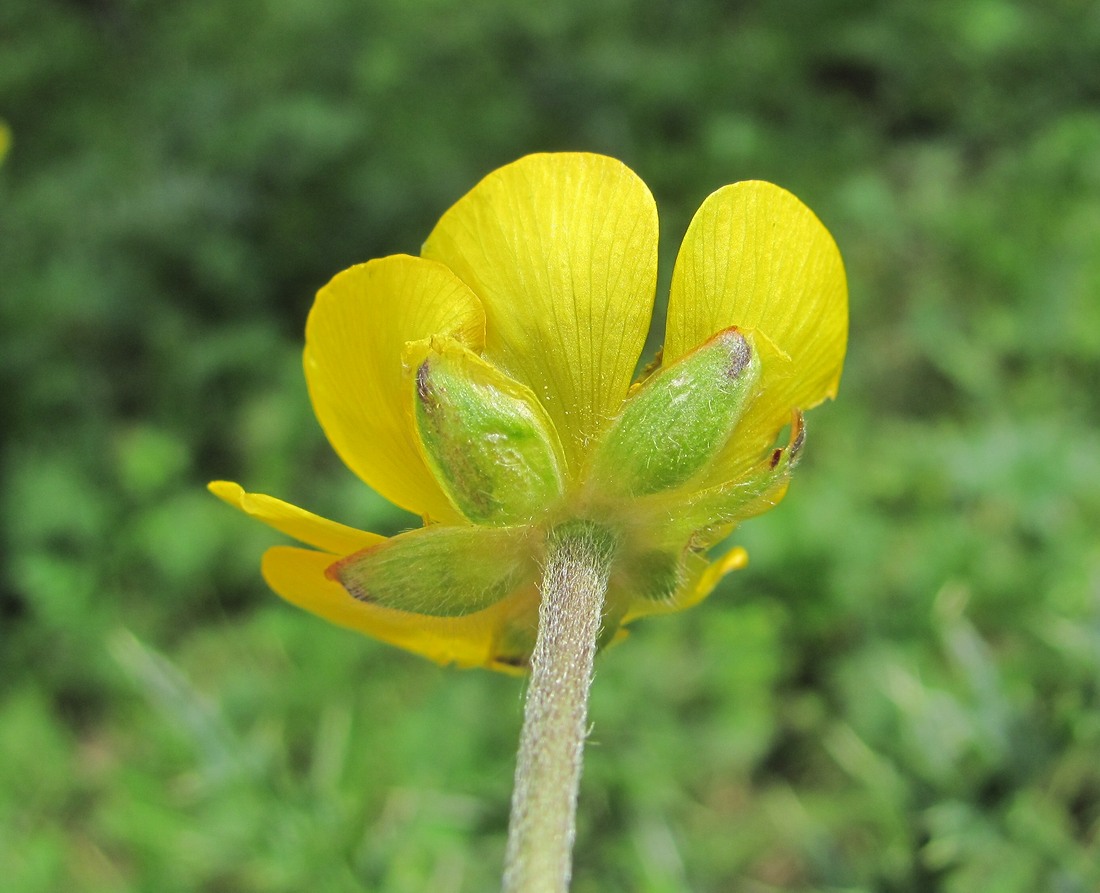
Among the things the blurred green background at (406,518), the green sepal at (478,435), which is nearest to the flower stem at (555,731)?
the green sepal at (478,435)

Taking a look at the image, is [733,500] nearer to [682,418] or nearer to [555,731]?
[682,418]

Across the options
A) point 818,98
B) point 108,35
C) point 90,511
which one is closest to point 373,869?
point 90,511

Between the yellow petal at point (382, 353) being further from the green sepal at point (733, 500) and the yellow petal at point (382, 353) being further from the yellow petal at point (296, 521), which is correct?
the green sepal at point (733, 500)

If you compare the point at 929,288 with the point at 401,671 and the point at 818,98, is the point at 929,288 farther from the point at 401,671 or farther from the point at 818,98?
the point at 401,671

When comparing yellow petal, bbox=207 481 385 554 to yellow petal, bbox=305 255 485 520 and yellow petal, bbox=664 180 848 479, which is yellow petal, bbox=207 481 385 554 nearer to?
yellow petal, bbox=305 255 485 520

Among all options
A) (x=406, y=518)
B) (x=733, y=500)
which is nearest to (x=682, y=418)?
(x=733, y=500)

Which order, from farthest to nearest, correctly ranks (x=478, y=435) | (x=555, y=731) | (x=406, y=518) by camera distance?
(x=406, y=518)
(x=478, y=435)
(x=555, y=731)
